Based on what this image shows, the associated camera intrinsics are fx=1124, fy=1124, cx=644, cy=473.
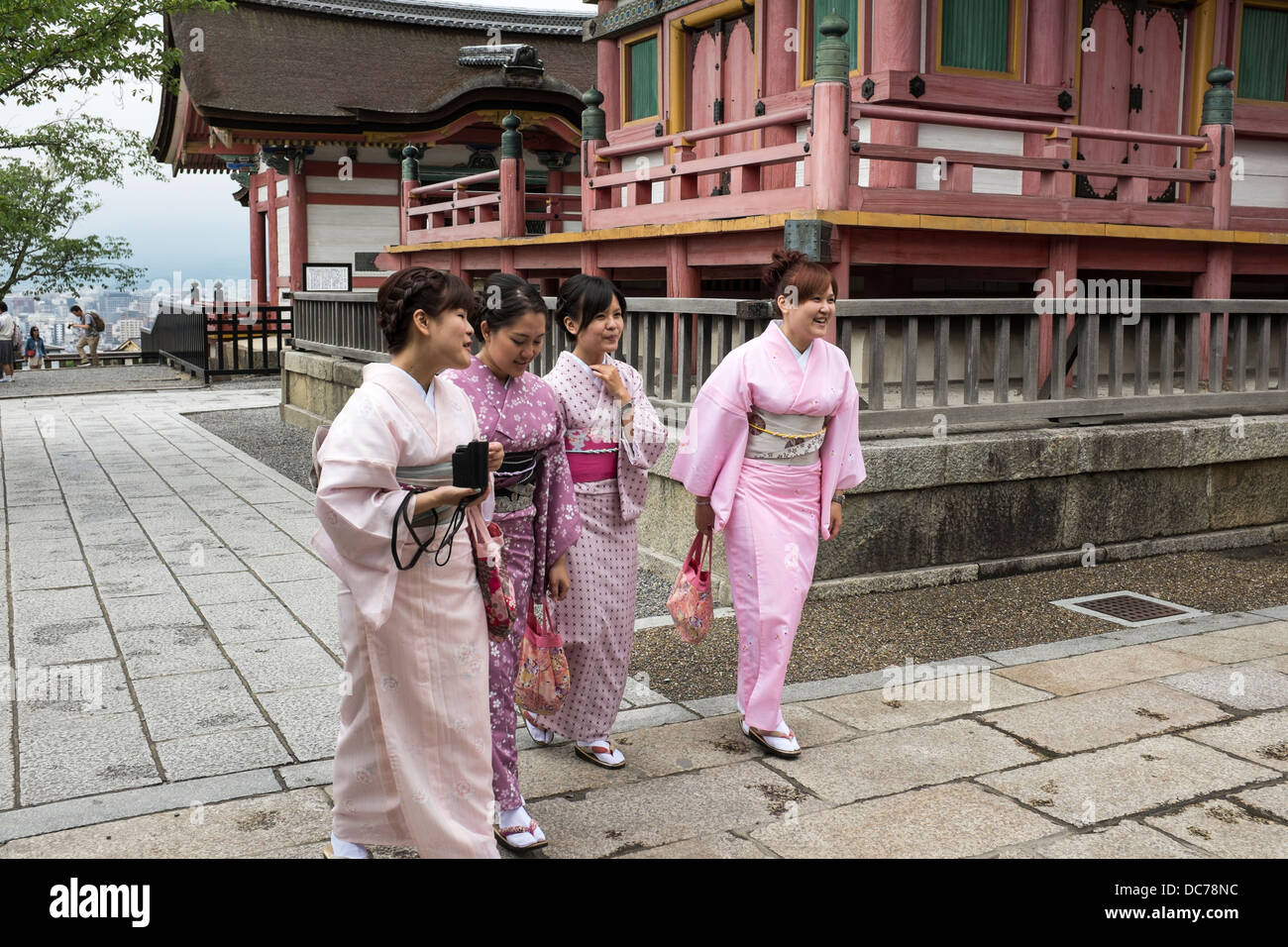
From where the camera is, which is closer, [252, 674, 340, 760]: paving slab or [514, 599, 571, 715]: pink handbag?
[514, 599, 571, 715]: pink handbag

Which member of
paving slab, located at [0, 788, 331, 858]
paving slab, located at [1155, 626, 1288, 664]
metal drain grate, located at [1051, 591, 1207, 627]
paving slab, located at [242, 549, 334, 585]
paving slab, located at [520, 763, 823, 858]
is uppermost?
paving slab, located at [242, 549, 334, 585]

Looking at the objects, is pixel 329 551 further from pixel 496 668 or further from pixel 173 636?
pixel 173 636

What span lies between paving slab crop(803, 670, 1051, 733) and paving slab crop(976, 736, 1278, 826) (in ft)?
1.84

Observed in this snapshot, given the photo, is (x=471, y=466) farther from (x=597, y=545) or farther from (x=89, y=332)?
(x=89, y=332)

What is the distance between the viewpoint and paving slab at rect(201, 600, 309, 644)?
5.38 metres

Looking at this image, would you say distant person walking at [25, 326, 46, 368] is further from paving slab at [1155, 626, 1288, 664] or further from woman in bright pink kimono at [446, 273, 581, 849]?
paving slab at [1155, 626, 1288, 664]

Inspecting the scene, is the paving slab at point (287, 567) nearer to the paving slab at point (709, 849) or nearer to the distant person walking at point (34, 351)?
the paving slab at point (709, 849)

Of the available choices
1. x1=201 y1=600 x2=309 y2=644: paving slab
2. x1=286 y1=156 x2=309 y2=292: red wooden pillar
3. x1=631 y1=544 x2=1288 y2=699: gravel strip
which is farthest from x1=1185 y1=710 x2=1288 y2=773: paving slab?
x1=286 y1=156 x2=309 y2=292: red wooden pillar

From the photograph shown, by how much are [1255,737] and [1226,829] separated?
936 mm

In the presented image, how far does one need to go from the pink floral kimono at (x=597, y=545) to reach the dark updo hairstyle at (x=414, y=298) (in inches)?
41.2

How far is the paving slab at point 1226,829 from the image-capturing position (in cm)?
327

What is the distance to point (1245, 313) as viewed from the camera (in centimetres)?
788

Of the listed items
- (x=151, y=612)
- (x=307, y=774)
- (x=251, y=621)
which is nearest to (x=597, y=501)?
Answer: (x=307, y=774)

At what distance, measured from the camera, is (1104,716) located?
4.42 m
